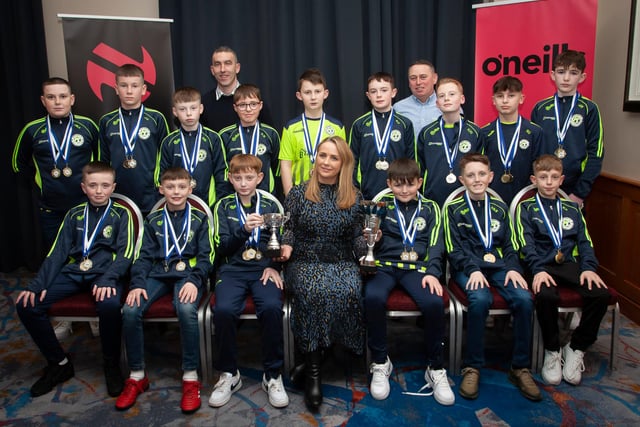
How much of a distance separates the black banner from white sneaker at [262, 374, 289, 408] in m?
2.85

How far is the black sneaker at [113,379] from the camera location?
3.07m

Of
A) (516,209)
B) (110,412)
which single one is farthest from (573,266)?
(110,412)

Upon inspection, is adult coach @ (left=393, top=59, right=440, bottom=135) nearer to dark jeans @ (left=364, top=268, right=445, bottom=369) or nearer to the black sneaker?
dark jeans @ (left=364, top=268, right=445, bottom=369)

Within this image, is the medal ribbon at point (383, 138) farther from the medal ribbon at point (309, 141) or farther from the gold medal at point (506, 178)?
the gold medal at point (506, 178)

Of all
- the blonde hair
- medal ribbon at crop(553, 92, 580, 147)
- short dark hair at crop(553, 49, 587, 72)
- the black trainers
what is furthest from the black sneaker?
short dark hair at crop(553, 49, 587, 72)

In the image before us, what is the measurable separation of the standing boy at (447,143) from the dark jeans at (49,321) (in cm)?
221

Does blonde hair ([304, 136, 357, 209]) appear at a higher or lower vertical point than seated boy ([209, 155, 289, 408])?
higher

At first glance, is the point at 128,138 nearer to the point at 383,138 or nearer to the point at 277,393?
the point at 383,138

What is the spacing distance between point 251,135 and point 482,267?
1877 millimetres

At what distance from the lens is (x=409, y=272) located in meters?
3.26

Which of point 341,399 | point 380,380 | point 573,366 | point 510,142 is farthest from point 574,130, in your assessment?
point 341,399

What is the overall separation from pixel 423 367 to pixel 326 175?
Result: 1367 mm

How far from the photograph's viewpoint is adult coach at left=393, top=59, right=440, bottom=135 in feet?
13.7

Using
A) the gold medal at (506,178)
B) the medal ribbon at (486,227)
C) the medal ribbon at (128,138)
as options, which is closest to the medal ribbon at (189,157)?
the medal ribbon at (128,138)
